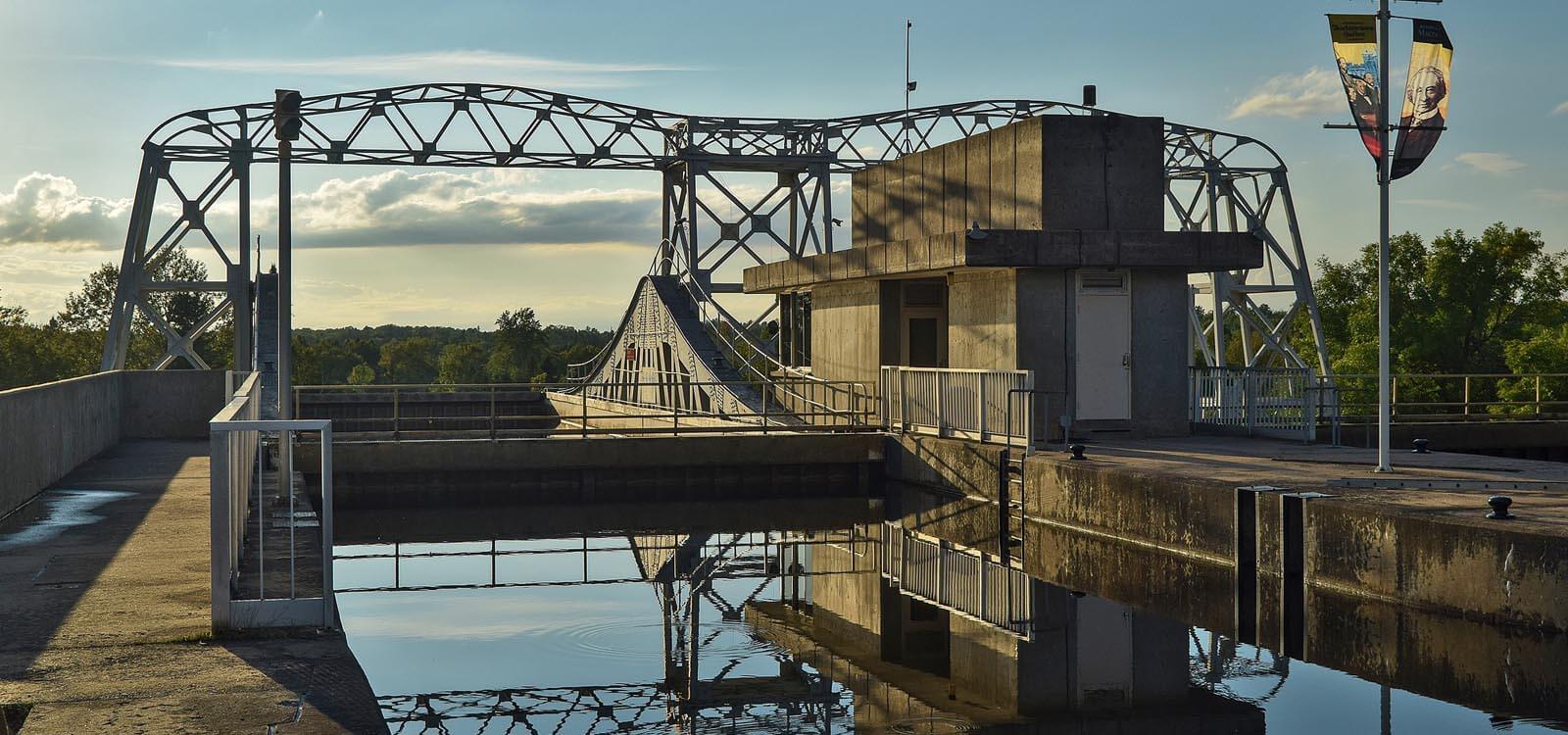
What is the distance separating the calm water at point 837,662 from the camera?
992 cm

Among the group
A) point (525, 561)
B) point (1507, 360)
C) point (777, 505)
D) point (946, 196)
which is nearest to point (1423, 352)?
point (1507, 360)

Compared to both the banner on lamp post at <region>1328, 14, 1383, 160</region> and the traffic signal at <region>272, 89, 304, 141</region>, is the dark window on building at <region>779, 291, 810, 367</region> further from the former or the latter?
the banner on lamp post at <region>1328, 14, 1383, 160</region>

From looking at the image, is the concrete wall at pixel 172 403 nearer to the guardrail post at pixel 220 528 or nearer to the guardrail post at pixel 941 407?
the guardrail post at pixel 941 407

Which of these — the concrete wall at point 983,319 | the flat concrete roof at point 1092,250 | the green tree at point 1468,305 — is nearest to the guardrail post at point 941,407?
the concrete wall at point 983,319

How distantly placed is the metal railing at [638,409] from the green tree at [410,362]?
112 metres

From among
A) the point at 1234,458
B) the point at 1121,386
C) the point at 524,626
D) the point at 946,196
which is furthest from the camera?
the point at 946,196

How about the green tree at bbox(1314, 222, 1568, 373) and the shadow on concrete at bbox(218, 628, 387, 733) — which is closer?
the shadow on concrete at bbox(218, 628, 387, 733)

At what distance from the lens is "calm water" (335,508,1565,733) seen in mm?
9922

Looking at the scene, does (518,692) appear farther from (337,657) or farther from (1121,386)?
(1121,386)

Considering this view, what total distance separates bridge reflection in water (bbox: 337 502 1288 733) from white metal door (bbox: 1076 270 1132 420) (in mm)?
5644

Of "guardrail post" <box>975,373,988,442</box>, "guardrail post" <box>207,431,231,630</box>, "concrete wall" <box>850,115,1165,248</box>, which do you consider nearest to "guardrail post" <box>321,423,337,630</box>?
"guardrail post" <box>207,431,231,630</box>

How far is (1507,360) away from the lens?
6481cm

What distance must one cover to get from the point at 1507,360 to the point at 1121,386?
47.7 metres

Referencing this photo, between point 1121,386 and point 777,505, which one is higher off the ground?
point 1121,386
